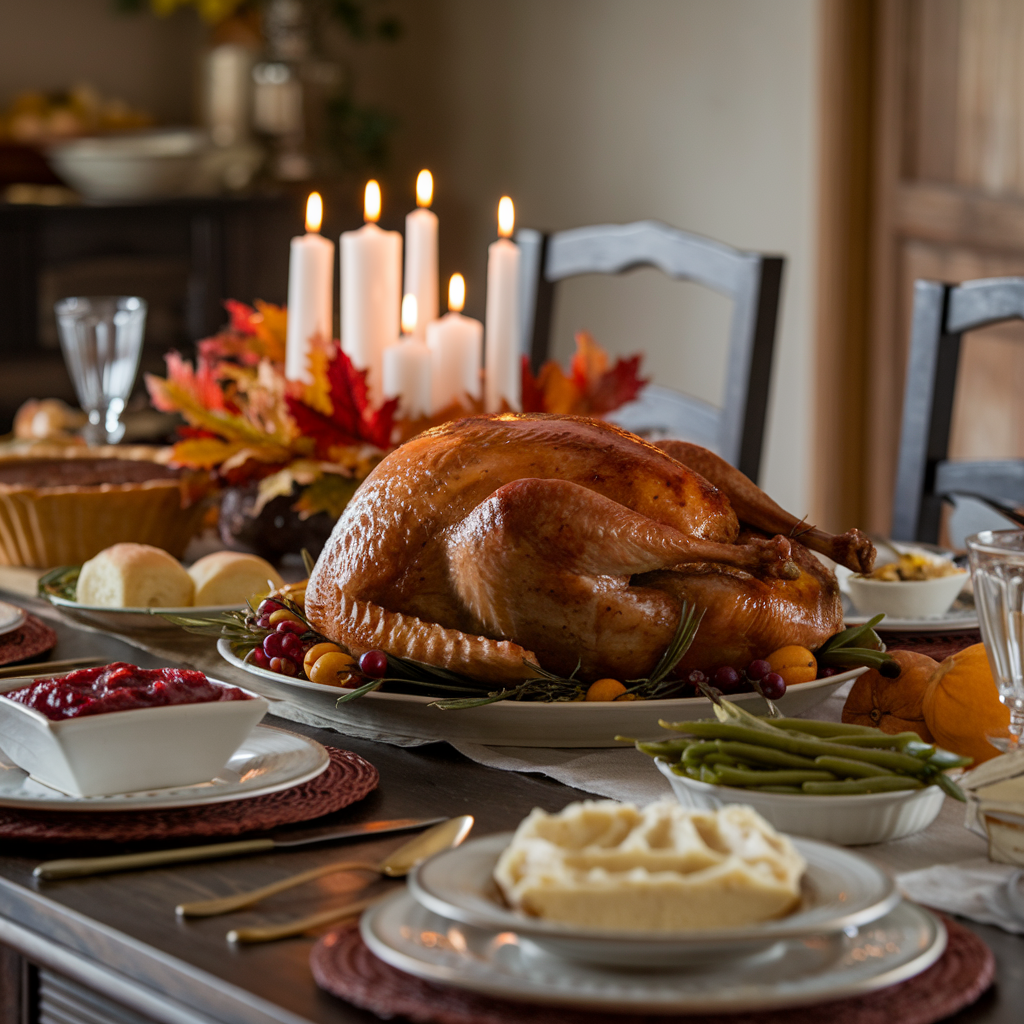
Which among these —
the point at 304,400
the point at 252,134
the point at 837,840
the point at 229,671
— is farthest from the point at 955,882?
the point at 252,134

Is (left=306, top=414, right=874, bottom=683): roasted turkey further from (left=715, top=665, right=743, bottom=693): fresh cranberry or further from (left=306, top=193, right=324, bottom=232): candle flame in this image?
(left=306, top=193, right=324, bottom=232): candle flame

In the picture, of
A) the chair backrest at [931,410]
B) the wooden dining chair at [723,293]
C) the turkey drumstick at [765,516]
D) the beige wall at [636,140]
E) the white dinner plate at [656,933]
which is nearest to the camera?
the white dinner plate at [656,933]

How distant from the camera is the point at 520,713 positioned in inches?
Answer: 37.6

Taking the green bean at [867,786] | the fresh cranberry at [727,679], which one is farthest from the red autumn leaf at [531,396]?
the green bean at [867,786]

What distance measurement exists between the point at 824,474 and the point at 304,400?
245cm

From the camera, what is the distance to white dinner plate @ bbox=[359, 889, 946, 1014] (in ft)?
1.91

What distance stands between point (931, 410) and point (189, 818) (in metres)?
1.36

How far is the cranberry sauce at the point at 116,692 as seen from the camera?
834mm

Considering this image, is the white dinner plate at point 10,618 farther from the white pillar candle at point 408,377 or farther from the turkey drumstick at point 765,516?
the turkey drumstick at point 765,516

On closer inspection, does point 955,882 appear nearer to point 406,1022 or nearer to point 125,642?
point 406,1022

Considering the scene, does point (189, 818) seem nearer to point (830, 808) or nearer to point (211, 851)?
point (211, 851)

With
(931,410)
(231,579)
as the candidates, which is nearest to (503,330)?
(231,579)

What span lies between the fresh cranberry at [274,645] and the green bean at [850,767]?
41 centimetres

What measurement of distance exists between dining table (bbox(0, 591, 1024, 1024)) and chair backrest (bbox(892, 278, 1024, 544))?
1156 mm
